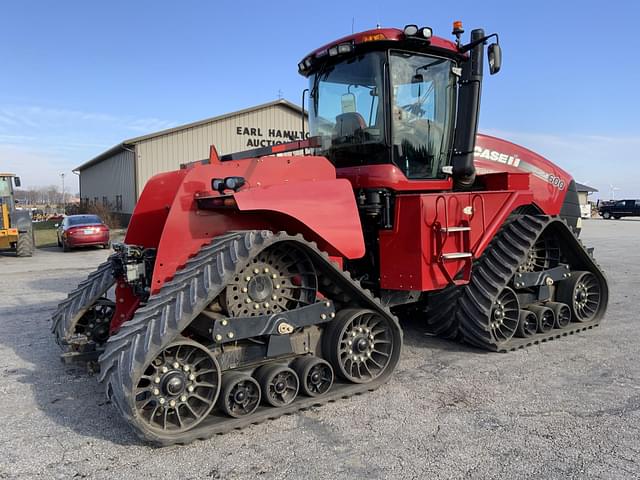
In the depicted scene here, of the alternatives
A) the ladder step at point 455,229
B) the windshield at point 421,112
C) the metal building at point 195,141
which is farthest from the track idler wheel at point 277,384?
the metal building at point 195,141

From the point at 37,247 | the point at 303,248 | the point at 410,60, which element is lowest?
the point at 37,247

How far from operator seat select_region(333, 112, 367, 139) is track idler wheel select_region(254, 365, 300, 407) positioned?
2479 mm

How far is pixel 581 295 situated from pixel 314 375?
14.4 feet

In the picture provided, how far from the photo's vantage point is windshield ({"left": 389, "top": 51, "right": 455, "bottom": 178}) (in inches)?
197

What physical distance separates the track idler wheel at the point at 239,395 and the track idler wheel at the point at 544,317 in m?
3.83

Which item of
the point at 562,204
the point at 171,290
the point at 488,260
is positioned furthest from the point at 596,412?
the point at 562,204

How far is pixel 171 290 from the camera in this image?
3.60m

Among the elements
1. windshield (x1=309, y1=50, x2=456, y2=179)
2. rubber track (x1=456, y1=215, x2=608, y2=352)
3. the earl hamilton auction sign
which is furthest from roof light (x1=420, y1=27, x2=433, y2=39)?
the earl hamilton auction sign

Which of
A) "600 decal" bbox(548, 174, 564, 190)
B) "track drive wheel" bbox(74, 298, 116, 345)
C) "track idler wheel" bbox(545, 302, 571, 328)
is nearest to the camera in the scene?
"track drive wheel" bbox(74, 298, 116, 345)

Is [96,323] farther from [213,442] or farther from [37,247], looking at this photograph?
[37,247]

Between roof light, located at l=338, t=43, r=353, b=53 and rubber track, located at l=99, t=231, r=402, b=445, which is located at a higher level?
roof light, located at l=338, t=43, r=353, b=53

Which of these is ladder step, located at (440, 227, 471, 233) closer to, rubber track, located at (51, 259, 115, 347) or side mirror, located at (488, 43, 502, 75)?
side mirror, located at (488, 43, 502, 75)

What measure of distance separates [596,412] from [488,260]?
2.16 meters

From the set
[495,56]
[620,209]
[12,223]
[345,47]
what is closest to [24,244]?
[12,223]
